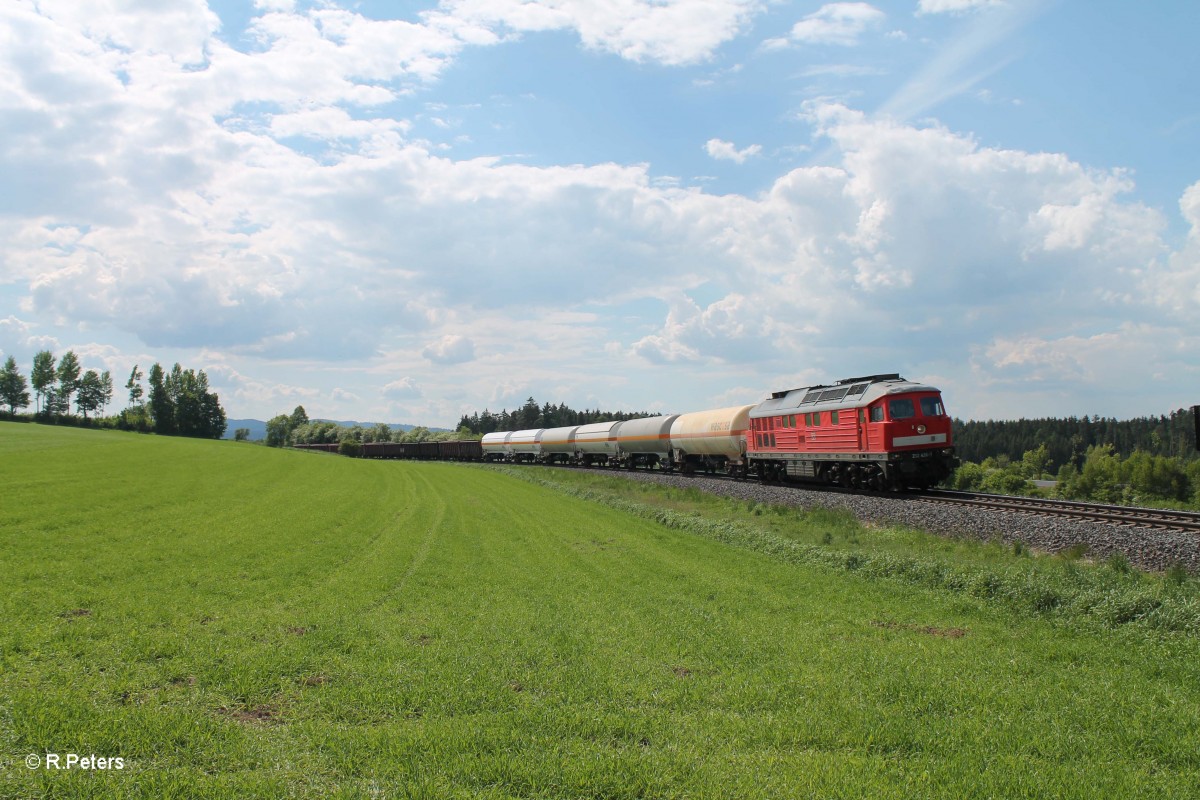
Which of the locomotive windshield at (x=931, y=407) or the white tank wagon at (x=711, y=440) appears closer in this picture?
the locomotive windshield at (x=931, y=407)

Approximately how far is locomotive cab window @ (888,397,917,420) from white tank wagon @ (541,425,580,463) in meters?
40.9

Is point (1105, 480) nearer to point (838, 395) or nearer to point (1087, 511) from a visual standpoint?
point (838, 395)

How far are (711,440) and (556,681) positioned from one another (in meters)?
35.7

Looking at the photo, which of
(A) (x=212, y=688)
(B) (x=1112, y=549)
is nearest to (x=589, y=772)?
(A) (x=212, y=688)

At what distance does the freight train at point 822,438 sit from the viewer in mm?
25875

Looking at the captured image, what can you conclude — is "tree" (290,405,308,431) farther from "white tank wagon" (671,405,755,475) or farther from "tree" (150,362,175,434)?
"white tank wagon" (671,405,755,475)

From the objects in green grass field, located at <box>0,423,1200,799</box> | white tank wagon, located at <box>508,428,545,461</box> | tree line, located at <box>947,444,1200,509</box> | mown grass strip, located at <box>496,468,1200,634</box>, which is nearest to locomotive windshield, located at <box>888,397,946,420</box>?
mown grass strip, located at <box>496,468,1200,634</box>

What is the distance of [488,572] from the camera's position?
539 inches

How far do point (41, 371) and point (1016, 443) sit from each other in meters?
175

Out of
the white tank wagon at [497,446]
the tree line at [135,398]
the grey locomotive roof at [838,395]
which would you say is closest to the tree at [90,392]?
the tree line at [135,398]

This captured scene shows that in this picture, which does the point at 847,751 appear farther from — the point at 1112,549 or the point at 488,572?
the point at 1112,549

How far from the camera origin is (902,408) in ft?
84.6

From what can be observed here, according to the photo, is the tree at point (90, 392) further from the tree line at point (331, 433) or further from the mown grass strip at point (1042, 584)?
the mown grass strip at point (1042, 584)

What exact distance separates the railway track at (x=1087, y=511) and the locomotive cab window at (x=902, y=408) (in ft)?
9.71
